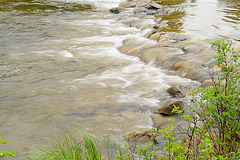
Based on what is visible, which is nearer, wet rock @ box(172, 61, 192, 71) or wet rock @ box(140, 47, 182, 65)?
wet rock @ box(172, 61, 192, 71)

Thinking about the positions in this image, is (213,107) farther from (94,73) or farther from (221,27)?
(221,27)

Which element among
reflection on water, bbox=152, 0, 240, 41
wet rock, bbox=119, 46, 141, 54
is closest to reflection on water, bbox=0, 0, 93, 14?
reflection on water, bbox=152, 0, 240, 41

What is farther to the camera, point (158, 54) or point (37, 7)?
point (37, 7)

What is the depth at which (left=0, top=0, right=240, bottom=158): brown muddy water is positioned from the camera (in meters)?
5.26

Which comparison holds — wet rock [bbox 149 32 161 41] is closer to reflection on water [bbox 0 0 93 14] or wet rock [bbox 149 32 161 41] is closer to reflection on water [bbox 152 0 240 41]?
reflection on water [bbox 152 0 240 41]

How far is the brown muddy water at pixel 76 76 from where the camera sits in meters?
5.26

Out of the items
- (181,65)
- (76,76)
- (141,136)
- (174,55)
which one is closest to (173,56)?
(174,55)

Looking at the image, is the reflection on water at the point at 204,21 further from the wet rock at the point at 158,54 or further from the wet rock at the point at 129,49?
the wet rock at the point at 158,54

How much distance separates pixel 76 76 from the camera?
304 inches

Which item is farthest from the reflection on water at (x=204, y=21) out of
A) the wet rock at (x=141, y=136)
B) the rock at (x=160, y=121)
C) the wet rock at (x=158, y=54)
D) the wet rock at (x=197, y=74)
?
the wet rock at (x=141, y=136)

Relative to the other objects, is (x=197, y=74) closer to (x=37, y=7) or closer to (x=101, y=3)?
(x=37, y=7)

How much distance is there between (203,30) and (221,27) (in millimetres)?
1121

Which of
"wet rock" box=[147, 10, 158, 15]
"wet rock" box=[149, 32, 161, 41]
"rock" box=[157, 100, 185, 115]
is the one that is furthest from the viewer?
"wet rock" box=[147, 10, 158, 15]

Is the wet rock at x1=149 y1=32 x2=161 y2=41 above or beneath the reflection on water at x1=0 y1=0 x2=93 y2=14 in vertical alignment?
beneath
